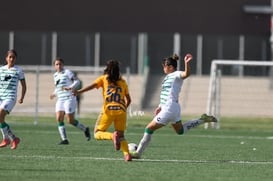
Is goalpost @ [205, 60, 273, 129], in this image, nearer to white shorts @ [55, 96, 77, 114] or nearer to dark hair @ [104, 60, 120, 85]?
white shorts @ [55, 96, 77, 114]

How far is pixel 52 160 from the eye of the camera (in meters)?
16.7

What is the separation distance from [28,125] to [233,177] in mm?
19172

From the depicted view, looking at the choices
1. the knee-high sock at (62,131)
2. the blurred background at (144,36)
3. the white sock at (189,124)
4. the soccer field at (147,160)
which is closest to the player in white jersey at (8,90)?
the soccer field at (147,160)

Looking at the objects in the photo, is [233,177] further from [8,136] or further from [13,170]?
[8,136]

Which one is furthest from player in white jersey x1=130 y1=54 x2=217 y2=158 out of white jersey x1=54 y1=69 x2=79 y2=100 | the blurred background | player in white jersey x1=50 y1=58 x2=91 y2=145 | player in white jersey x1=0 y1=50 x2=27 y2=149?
the blurred background

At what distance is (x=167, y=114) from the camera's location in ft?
56.5

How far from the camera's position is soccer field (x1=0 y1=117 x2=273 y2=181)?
47.4ft

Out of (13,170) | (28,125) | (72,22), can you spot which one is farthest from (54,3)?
(13,170)

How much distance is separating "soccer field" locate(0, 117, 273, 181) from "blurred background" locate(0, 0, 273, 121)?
63.3 ft

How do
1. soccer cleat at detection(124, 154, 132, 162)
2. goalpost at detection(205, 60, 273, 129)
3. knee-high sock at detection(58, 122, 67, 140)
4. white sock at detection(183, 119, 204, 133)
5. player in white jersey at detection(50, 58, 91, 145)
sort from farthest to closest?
goalpost at detection(205, 60, 273, 129) < player in white jersey at detection(50, 58, 91, 145) < knee-high sock at detection(58, 122, 67, 140) < white sock at detection(183, 119, 204, 133) < soccer cleat at detection(124, 154, 132, 162)

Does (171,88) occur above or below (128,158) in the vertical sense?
above

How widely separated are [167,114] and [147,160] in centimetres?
88

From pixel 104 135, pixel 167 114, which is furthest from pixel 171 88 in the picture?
pixel 104 135

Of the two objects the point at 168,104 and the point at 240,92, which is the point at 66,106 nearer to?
the point at 168,104
